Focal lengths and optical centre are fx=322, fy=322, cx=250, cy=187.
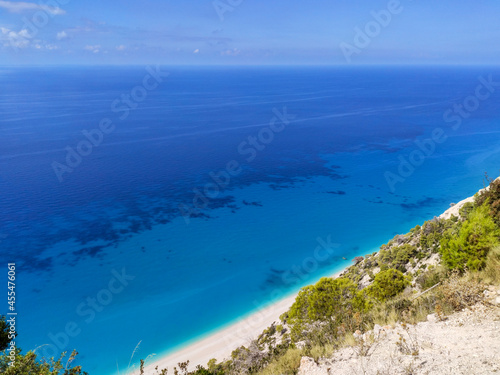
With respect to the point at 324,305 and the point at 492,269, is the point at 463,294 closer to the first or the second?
the point at 492,269

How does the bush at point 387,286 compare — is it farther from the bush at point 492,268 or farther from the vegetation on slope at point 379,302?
the bush at point 492,268

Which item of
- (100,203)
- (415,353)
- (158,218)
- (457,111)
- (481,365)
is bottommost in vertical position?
(481,365)

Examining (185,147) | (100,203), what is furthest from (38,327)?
(185,147)

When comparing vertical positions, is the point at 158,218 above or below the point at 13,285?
above

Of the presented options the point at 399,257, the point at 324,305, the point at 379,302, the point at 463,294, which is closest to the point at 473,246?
the point at 463,294

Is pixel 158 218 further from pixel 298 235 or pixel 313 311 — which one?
pixel 313 311

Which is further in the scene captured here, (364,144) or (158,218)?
(364,144)

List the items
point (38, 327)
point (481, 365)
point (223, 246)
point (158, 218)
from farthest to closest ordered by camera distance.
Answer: point (158, 218), point (223, 246), point (38, 327), point (481, 365)
